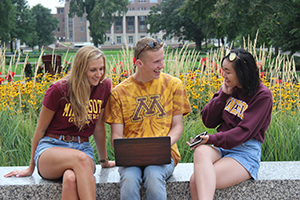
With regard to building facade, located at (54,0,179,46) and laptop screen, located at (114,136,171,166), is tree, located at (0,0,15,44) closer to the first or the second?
laptop screen, located at (114,136,171,166)

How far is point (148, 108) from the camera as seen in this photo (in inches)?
94.1

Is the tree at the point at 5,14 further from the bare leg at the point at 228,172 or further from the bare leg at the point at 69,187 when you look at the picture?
the bare leg at the point at 228,172

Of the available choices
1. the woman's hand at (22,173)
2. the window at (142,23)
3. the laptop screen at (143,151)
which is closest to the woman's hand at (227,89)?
the laptop screen at (143,151)

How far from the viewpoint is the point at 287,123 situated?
11.2 feet

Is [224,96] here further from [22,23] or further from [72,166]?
[22,23]

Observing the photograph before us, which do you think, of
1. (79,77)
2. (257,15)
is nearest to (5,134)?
(79,77)

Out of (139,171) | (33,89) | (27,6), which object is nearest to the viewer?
(139,171)

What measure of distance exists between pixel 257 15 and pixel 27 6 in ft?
138

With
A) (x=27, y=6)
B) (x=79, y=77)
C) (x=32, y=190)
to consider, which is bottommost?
(x=32, y=190)

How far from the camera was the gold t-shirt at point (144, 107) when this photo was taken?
2379 millimetres

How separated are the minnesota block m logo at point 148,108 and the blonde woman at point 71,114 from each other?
0.26m

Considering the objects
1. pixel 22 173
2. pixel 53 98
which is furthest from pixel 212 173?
pixel 22 173

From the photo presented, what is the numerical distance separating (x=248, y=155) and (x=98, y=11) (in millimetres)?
47525

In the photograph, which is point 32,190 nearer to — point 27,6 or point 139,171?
point 139,171
